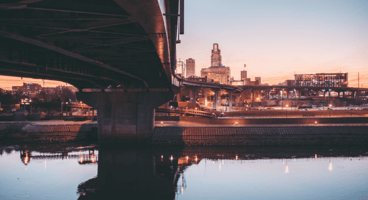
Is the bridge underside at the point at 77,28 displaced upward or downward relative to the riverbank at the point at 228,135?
upward

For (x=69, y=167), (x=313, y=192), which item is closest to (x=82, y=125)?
(x=69, y=167)

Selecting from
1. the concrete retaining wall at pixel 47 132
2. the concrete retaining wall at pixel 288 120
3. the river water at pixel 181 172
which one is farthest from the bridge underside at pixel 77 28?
the concrete retaining wall at pixel 288 120

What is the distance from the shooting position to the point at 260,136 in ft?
131

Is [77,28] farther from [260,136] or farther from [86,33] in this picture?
[260,136]

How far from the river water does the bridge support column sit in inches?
97.5

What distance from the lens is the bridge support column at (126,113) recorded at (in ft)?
131

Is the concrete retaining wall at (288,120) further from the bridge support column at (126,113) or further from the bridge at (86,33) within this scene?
the bridge at (86,33)

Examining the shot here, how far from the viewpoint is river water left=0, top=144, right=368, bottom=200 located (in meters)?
21.6

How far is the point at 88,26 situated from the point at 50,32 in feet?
6.55

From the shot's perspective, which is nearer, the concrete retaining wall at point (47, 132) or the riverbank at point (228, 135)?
the riverbank at point (228, 135)

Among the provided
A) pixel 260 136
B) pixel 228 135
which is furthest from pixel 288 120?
pixel 228 135

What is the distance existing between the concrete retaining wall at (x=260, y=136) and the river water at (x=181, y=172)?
1565 mm

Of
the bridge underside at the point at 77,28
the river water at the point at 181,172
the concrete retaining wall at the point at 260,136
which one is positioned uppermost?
the bridge underside at the point at 77,28

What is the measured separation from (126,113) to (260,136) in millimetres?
20837
